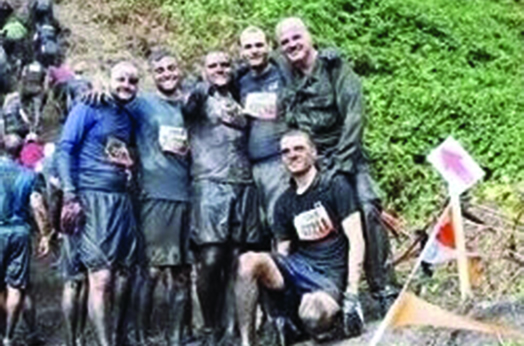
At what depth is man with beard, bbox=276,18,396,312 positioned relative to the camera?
329 inches

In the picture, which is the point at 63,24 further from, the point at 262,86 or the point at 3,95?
the point at 262,86

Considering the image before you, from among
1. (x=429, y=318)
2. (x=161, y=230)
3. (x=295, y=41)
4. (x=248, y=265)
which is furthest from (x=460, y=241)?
(x=161, y=230)

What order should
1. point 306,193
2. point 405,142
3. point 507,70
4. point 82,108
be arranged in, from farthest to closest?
point 507,70 < point 405,142 < point 82,108 < point 306,193

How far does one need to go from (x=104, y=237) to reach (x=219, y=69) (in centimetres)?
135

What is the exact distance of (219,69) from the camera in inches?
342

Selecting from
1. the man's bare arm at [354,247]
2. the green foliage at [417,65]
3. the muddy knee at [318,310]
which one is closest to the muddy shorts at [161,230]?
the muddy knee at [318,310]

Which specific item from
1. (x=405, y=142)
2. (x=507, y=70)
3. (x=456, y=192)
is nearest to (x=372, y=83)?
(x=405, y=142)

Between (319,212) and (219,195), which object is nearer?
(319,212)

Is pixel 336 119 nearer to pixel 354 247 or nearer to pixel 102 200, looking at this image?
pixel 354 247

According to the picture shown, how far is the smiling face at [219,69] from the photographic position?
342 inches

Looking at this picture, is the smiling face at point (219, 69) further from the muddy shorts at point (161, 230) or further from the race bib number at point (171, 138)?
the muddy shorts at point (161, 230)

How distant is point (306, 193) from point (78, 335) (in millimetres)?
1966

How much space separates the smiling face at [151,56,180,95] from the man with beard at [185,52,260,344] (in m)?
0.21

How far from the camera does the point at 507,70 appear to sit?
1488cm
